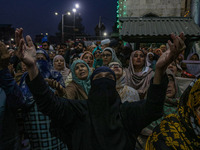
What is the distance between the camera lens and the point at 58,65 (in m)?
3.84

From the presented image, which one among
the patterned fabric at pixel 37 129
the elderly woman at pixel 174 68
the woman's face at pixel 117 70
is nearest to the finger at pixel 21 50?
the patterned fabric at pixel 37 129

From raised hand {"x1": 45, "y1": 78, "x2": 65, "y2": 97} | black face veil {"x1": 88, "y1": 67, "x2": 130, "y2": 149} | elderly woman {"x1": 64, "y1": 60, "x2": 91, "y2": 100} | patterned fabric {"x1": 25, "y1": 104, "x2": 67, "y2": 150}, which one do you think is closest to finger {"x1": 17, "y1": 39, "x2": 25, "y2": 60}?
raised hand {"x1": 45, "y1": 78, "x2": 65, "y2": 97}

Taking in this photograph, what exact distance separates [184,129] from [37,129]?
5.69 feet

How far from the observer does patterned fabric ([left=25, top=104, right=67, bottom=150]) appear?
1959 mm

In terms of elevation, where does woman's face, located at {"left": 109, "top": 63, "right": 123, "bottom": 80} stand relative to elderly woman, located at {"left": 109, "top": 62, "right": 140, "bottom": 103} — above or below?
above

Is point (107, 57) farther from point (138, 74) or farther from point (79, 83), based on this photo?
point (79, 83)

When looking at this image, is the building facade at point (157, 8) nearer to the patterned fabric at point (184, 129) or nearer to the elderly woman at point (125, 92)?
the elderly woman at point (125, 92)

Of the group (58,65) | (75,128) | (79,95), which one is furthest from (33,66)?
(58,65)

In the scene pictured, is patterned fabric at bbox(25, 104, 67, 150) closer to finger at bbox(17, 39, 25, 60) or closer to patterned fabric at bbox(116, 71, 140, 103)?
finger at bbox(17, 39, 25, 60)

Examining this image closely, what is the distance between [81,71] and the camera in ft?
8.94

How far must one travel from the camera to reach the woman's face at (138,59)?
3404 mm

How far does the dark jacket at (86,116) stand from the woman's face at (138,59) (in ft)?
6.99

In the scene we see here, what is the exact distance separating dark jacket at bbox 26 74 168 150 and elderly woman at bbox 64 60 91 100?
78 centimetres

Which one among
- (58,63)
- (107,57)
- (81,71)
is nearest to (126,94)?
(81,71)
